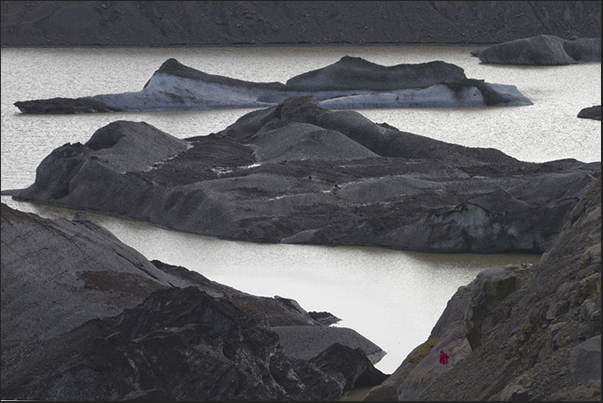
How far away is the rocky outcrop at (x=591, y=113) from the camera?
1339 inches

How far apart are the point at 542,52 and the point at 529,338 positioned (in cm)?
4771

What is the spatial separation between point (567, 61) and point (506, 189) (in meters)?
36.4

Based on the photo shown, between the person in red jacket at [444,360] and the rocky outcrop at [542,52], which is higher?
the rocky outcrop at [542,52]

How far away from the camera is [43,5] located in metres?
67.9

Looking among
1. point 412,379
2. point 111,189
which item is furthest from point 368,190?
point 412,379

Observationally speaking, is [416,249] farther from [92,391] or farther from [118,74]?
[118,74]

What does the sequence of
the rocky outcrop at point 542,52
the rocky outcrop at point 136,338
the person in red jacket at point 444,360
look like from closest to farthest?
the person in red jacket at point 444,360 → the rocky outcrop at point 136,338 → the rocky outcrop at point 542,52

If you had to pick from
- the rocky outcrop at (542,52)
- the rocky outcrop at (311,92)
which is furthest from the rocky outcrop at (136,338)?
the rocky outcrop at (542,52)

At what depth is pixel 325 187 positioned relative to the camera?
20938 millimetres

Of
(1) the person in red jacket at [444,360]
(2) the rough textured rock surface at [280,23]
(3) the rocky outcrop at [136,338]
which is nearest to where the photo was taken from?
(1) the person in red jacket at [444,360]

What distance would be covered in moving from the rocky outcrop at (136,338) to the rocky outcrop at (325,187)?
497cm

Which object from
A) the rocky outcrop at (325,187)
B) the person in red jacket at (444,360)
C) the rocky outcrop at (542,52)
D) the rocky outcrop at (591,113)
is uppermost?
the rocky outcrop at (542,52)

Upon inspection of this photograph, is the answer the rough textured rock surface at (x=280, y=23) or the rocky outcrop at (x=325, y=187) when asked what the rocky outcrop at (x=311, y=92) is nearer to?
the rocky outcrop at (x=325, y=187)

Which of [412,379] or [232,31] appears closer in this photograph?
[412,379]
